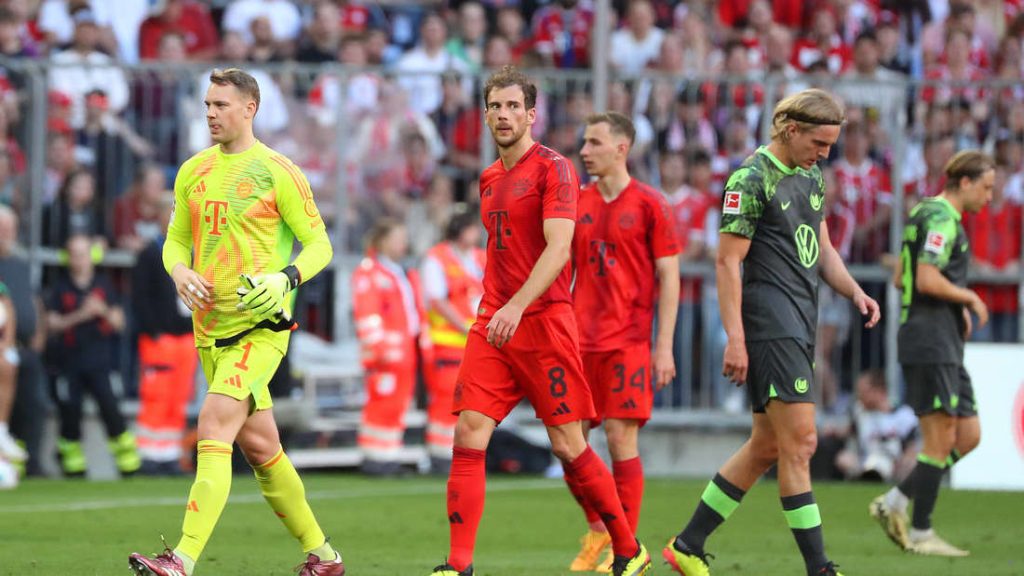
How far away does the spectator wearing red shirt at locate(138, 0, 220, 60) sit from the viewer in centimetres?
1800

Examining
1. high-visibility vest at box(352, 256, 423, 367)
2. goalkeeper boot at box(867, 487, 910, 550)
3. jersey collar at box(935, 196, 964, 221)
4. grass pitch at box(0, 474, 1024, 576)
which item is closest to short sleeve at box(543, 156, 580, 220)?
grass pitch at box(0, 474, 1024, 576)

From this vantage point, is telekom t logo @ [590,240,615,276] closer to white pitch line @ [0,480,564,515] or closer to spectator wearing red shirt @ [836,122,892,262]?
white pitch line @ [0,480,564,515]

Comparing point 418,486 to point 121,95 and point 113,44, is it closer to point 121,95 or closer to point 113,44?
point 121,95

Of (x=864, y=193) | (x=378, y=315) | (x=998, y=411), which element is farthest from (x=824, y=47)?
(x=378, y=315)

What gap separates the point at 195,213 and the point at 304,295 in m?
8.53

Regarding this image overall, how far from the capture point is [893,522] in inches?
409

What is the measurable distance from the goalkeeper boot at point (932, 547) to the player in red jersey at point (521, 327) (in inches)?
123

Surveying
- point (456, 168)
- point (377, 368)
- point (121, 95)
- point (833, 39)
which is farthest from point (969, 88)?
point (121, 95)

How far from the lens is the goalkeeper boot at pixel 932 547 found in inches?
403

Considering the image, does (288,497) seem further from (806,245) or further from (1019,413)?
(1019,413)

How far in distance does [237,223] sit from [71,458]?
854 cm

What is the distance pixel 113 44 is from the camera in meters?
17.4

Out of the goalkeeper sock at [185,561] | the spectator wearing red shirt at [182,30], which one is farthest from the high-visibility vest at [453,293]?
the goalkeeper sock at [185,561]

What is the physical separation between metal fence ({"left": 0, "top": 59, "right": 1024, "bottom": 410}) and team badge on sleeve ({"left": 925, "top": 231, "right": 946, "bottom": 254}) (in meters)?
5.50
